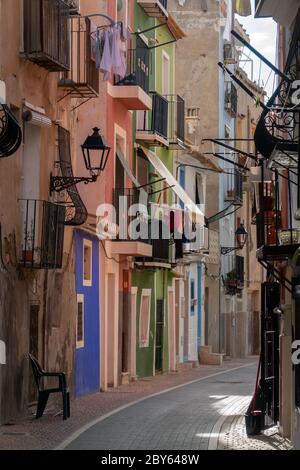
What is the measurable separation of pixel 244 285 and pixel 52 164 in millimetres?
33132

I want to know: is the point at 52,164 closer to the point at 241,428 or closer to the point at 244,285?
the point at 241,428

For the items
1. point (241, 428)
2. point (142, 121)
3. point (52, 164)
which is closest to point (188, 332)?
point (142, 121)

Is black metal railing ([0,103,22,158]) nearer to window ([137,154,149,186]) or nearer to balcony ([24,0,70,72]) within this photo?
balcony ([24,0,70,72])

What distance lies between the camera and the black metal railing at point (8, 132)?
1834cm

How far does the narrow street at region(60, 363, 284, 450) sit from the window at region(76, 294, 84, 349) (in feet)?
6.58

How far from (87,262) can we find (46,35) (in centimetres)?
799

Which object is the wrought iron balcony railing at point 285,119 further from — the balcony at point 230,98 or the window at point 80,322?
the balcony at point 230,98

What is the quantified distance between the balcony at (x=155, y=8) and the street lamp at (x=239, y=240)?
14.6m

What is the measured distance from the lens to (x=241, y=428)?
66.6ft

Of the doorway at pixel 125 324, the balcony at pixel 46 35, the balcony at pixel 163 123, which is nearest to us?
the balcony at pixel 46 35

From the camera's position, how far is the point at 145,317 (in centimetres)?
3591

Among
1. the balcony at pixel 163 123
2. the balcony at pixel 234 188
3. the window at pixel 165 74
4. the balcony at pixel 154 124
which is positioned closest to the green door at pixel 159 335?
the balcony at pixel 163 123

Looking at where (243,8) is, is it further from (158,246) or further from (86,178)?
(158,246)

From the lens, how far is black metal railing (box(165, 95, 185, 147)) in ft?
126
